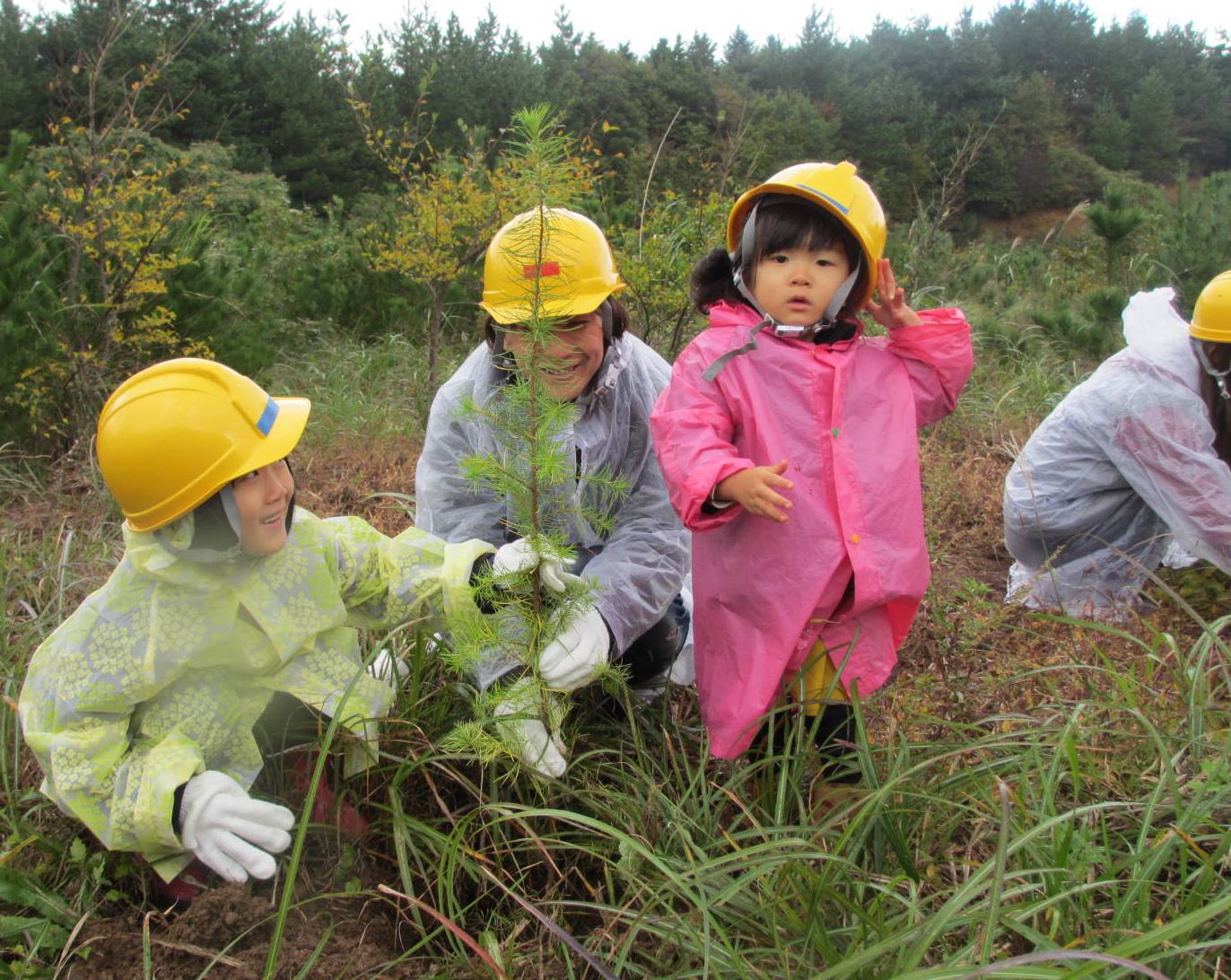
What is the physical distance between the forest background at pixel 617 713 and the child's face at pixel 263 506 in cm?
47

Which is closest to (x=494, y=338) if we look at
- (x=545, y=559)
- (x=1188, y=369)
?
(x=545, y=559)

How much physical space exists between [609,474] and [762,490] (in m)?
0.51

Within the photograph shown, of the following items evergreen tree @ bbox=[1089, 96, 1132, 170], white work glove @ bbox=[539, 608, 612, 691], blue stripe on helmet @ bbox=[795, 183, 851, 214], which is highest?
evergreen tree @ bbox=[1089, 96, 1132, 170]

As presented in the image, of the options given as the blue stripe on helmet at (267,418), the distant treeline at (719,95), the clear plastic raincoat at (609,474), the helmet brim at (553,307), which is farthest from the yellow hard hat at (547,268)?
the distant treeline at (719,95)

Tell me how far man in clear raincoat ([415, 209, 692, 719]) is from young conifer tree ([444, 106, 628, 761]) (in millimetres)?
184

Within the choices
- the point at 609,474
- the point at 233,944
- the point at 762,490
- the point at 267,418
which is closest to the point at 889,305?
the point at 762,490

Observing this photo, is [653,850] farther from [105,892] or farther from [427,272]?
[427,272]

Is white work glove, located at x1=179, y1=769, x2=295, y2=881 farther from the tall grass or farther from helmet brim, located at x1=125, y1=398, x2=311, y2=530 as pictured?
helmet brim, located at x1=125, y1=398, x2=311, y2=530

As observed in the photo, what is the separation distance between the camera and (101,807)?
1584 millimetres

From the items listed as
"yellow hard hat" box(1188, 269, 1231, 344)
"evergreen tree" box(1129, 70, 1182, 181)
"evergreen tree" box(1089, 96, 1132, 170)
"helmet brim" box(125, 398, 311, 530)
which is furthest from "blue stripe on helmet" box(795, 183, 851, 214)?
"evergreen tree" box(1129, 70, 1182, 181)

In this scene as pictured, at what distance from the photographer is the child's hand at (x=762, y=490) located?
1717mm

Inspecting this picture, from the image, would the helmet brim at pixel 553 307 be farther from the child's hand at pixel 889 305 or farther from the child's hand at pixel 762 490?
the child's hand at pixel 889 305

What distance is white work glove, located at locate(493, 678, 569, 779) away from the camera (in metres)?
1.73

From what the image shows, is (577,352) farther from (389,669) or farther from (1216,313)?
(1216,313)
